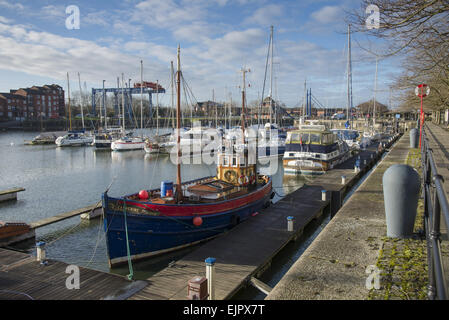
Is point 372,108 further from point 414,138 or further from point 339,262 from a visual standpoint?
point 339,262

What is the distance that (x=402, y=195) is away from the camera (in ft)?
22.0

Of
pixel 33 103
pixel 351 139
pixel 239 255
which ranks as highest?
pixel 33 103

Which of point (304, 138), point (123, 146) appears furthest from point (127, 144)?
point (304, 138)

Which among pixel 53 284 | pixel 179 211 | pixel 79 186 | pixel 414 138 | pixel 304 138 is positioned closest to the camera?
pixel 53 284

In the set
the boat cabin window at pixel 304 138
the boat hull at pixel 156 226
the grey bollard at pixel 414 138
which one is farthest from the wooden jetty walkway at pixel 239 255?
the grey bollard at pixel 414 138

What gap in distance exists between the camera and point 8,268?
35.0ft

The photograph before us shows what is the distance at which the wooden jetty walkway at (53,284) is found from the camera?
8970mm

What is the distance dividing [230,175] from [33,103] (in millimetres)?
132568

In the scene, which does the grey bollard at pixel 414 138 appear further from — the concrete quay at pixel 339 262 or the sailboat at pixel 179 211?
the concrete quay at pixel 339 262

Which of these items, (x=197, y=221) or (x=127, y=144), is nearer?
(x=197, y=221)

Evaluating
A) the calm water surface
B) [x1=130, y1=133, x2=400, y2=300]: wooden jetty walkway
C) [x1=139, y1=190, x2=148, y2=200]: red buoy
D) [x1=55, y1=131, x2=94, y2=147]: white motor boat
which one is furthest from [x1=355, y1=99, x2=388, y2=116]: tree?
[x1=139, y1=190, x2=148, y2=200]: red buoy

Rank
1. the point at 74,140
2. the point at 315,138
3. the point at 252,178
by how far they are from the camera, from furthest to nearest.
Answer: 1. the point at 74,140
2. the point at 315,138
3. the point at 252,178

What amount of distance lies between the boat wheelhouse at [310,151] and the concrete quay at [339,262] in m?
21.4
